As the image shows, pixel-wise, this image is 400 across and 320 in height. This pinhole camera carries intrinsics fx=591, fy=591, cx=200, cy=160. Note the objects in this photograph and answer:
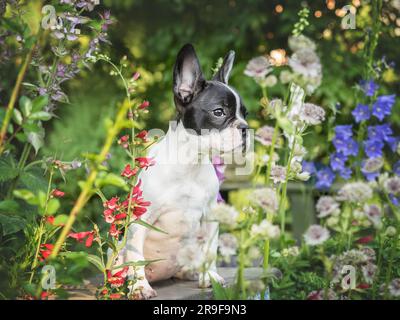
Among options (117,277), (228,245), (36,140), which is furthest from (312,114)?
(36,140)

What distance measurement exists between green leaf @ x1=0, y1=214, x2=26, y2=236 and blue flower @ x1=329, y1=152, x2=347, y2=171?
Answer: 1.82 m

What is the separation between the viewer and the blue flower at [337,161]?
3334 millimetres

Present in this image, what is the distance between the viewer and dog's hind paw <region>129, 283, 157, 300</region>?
80.4 inches

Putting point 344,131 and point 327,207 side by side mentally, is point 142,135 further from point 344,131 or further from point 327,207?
point 344,131

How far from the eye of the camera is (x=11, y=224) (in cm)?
217

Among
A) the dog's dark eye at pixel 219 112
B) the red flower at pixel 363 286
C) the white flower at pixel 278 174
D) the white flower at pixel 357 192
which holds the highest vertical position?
the dog's dark eye at pixel 219 112

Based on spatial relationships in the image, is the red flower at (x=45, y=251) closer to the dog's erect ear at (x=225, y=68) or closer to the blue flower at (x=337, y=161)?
the dog's erect ear at (x=225, y=68)

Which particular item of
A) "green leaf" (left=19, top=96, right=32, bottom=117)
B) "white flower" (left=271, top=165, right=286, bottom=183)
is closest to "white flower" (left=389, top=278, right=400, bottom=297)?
"white flower" (left=271, top=165, right=286, bottom=183)

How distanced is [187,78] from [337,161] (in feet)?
4.61

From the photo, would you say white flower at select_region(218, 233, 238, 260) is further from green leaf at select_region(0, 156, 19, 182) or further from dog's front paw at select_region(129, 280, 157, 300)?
green leaf at select_region(0, 156, 19, 182)

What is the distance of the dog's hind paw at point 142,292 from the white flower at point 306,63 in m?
0.93

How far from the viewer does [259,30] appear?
15.7ft

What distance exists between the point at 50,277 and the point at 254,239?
0.67 meters

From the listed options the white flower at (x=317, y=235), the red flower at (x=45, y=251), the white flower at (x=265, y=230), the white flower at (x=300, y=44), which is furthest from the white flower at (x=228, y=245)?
the red flower at (x=45, y=251)
